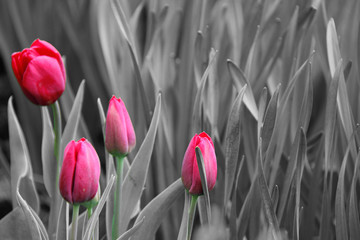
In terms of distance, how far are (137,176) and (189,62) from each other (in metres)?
0.41

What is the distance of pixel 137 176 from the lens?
2.22 feet

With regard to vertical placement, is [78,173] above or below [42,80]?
below

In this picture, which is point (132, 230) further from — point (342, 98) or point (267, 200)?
point (342, 98)

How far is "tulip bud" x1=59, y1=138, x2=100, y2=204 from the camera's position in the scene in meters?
0.54

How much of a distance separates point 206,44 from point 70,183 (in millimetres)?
480

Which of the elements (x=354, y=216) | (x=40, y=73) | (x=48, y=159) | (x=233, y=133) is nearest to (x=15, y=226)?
(x=48, y=159)

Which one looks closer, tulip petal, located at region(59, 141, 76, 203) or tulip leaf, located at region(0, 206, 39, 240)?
tulip petal, located at region(59, 141, 76, 203)

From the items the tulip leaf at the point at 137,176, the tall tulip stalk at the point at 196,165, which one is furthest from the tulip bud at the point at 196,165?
the tulip leaf at the point at 137,176

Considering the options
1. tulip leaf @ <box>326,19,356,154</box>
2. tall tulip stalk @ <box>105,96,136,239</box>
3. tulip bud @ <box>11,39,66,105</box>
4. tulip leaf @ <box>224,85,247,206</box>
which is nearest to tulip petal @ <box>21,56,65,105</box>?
tulip bud @ <box>11,39,66,105</box>

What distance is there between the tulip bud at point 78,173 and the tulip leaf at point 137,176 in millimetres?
116

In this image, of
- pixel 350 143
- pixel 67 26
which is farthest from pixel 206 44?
pixel 67 26

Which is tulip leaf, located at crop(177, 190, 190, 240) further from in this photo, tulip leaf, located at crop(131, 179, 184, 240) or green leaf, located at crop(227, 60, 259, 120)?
green leaf, located at crop(227, 60, 259, 120)

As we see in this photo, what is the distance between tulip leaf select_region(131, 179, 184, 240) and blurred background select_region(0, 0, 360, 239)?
14 cm

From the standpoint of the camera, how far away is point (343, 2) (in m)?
1.13
